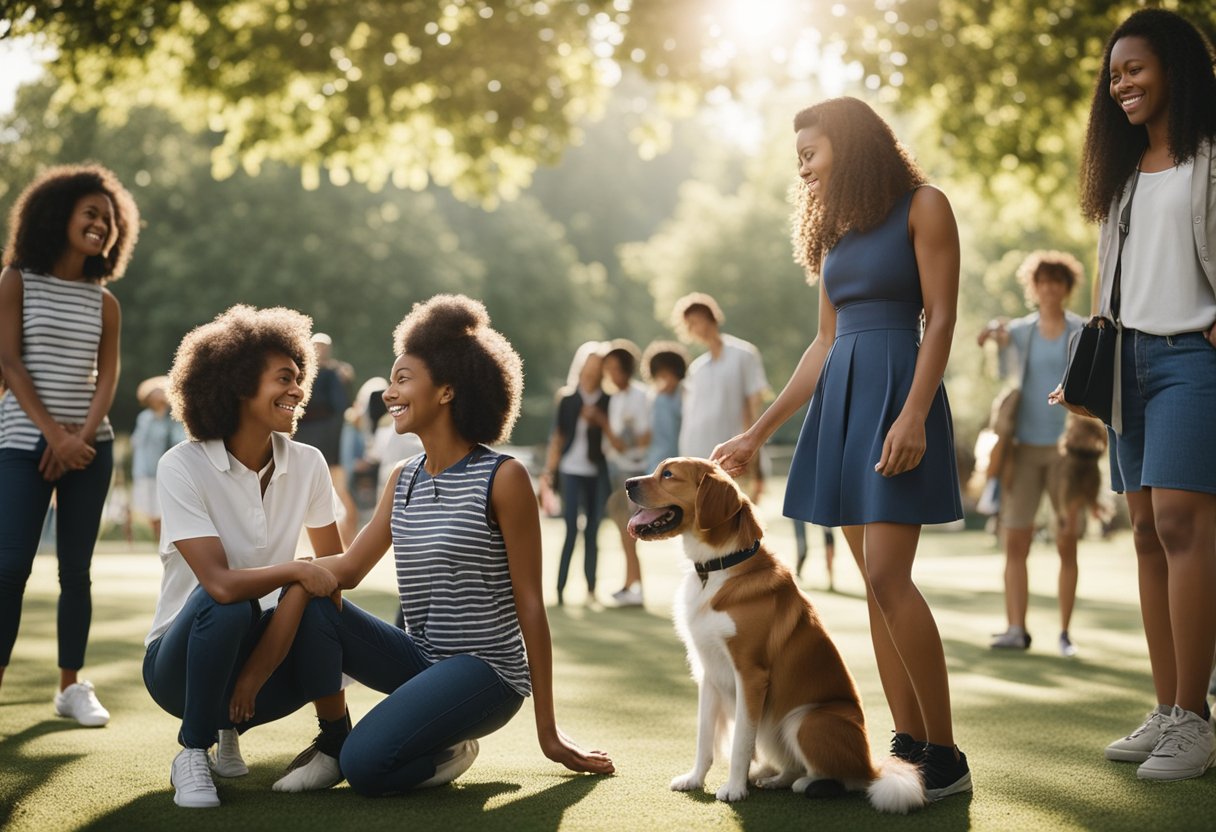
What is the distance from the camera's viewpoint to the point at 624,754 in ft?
17.0

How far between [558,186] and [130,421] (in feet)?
106

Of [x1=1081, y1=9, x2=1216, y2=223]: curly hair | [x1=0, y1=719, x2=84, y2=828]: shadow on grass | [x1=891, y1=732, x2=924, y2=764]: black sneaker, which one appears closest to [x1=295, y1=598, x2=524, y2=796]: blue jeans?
[x1=0, y1=719, x2=84, y2=828]: shadow on grass

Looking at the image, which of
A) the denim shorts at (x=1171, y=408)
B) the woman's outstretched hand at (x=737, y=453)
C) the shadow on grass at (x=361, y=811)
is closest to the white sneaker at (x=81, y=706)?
the shadow on grass at (x=361, y=811)

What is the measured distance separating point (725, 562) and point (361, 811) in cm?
141

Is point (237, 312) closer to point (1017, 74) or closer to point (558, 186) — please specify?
point (1017, 74)

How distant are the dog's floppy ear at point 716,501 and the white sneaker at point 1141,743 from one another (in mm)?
1757

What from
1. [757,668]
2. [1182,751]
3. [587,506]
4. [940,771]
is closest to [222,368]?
[757,668]

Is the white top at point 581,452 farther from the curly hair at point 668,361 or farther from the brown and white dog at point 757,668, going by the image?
the brown and white dog at point 757,668

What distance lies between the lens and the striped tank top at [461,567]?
14.6ft

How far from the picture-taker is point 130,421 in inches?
1635

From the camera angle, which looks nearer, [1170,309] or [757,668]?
[757,668]

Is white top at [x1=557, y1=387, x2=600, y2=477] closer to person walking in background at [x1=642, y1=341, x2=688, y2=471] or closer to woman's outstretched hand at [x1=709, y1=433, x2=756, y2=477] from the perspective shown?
person walking in background at [x1=642, y1=341, x2=688, y2=471]

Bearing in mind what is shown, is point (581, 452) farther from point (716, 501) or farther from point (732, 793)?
point (732, 793)

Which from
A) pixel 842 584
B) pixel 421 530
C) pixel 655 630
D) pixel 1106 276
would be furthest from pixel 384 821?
pixel 842 584
